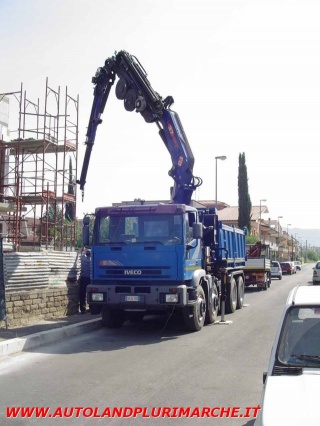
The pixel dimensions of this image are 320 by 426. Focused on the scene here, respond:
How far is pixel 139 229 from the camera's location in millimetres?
11453

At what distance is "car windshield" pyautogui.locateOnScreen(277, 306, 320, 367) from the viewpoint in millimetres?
4016

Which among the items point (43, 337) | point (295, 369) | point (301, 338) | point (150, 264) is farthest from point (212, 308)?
point (295, 369)

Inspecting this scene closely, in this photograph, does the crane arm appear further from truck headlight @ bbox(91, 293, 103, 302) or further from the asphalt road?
the asphalt road

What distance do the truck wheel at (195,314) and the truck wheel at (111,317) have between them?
188cm

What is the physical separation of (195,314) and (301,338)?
753 centimetres

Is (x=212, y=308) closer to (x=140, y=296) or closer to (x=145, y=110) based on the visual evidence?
(x=140, y=296)

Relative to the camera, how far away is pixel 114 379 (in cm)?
723

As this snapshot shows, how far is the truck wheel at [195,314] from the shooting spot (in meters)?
11.6

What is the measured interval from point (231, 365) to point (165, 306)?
3.06 m

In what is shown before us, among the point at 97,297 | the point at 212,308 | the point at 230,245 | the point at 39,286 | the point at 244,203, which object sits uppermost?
the point at 244,203

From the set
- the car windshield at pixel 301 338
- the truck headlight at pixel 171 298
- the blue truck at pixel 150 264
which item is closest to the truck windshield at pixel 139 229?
the blue truck at pixel 150 264

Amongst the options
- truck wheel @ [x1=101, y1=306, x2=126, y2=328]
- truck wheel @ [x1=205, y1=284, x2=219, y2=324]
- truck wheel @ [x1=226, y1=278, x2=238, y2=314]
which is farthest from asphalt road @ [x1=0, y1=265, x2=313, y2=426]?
truck wheel @ [x1=226, y1=278, x2=238, y2=314]

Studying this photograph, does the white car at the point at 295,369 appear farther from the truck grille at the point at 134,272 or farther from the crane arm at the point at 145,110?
the crane arm at the point at 145,110

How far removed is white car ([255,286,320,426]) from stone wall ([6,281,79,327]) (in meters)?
7.94
